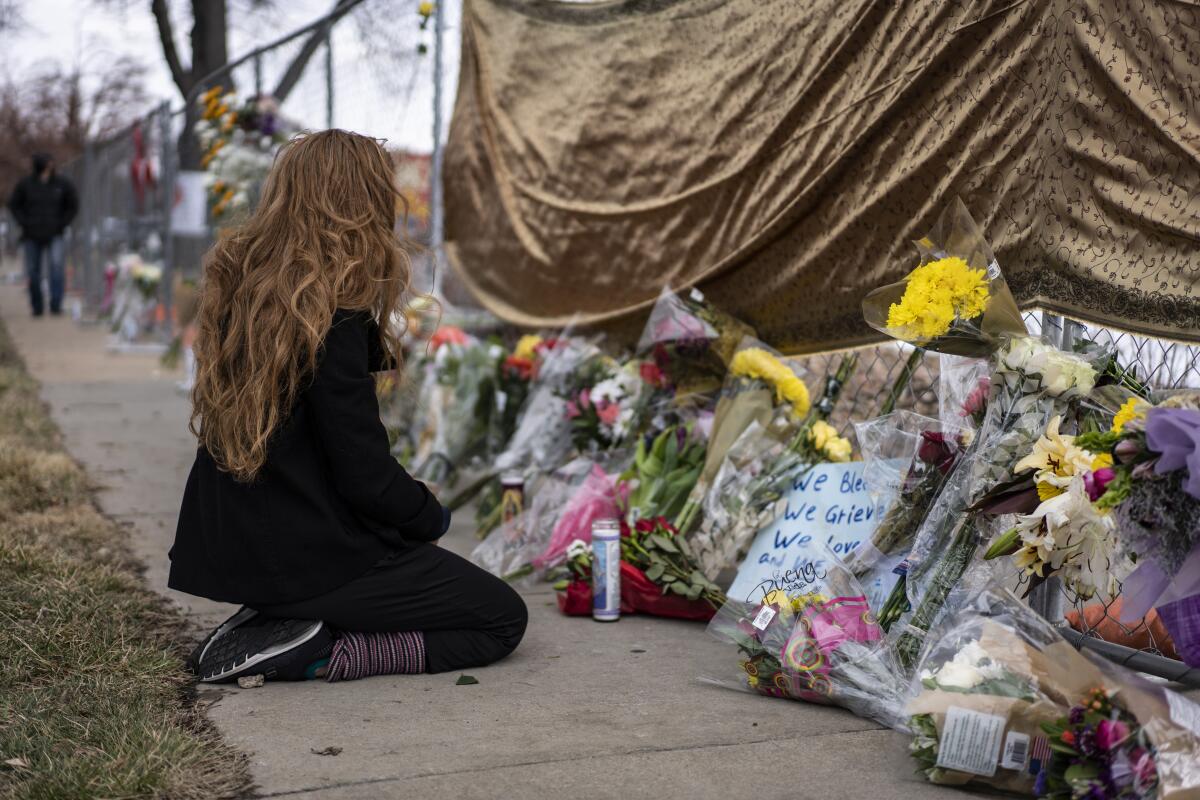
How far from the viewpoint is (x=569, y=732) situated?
276cm

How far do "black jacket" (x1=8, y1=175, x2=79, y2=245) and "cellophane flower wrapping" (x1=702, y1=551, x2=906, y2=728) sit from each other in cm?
1391

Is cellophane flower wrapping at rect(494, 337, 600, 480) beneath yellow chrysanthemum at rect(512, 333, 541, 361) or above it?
beneath

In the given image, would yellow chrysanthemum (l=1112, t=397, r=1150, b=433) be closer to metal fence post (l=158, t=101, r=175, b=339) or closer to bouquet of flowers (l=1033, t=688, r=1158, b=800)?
bouquet of flowers (l=1033, t=688, r=1158, b=800)

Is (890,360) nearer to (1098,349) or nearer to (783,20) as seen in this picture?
(783,20)

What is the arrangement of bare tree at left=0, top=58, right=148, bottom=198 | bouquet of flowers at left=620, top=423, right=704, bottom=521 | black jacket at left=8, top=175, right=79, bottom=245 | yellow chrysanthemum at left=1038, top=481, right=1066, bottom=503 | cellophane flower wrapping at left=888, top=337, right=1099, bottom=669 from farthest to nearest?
bare tree at left=0, top=58, right=148, bottom=198 < black jacket at left=8, top=175, right=79, bottom=245 < bouquet of flowers at left=620, top=423, right=704, bottom=521 < cellophane flower wrapping at left=888, top=337, right=1099, bottom=669 < yellow chrysanthemum at left=1038, top=481, right=1066, bottom=503

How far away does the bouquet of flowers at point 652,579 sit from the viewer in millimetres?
3721

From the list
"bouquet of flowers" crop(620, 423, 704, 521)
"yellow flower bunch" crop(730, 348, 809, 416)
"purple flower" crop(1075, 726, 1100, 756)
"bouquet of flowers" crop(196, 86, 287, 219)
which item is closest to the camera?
"purple flower" crop(1075, 726, 1100, 756)

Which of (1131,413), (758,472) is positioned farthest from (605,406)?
(1131,413)

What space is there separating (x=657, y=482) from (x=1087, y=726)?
216cm

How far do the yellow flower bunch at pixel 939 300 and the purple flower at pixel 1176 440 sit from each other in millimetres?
774

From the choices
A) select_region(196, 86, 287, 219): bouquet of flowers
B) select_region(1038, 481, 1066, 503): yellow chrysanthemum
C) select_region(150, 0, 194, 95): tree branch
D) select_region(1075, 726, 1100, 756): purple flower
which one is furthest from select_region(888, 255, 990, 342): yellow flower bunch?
select_region(150, 0, 194, 95): tree branch

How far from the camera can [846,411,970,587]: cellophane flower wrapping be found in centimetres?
310

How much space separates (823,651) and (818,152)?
182cm

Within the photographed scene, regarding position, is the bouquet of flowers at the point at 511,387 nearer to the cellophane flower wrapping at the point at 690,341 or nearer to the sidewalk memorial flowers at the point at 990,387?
the cellophane flower wrapping at the point at 690,341
